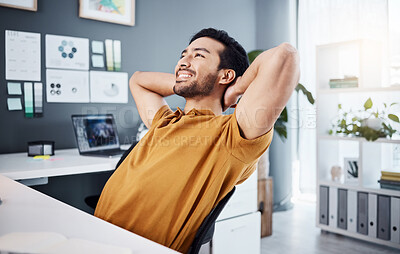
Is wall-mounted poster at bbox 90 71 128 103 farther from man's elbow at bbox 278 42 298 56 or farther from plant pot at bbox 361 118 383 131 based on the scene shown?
plant pot at bbox 361 118 383 131

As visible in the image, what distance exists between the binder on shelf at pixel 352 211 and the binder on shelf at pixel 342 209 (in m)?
0.03

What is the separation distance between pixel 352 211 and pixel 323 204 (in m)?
0.25

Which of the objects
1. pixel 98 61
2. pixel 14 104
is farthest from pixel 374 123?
pixel 14 104

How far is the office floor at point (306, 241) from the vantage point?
2527mm

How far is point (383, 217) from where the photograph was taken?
2.58m

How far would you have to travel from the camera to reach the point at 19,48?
212 cm

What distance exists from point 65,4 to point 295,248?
7.70ft

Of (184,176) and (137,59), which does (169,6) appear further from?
(184,176)

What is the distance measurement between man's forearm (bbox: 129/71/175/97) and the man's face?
19 centimetres

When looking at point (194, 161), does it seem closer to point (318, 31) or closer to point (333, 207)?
point (333, 207)

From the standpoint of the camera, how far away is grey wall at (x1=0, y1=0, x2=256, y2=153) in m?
2.13

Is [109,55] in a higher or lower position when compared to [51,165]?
higher

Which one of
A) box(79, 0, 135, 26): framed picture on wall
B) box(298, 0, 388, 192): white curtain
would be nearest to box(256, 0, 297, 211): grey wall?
box(298, 0, 388, 192): white curtain

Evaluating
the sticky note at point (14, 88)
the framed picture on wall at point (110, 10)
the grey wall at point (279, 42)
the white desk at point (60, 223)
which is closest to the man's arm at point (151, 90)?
the white desk at point (60, 223)
